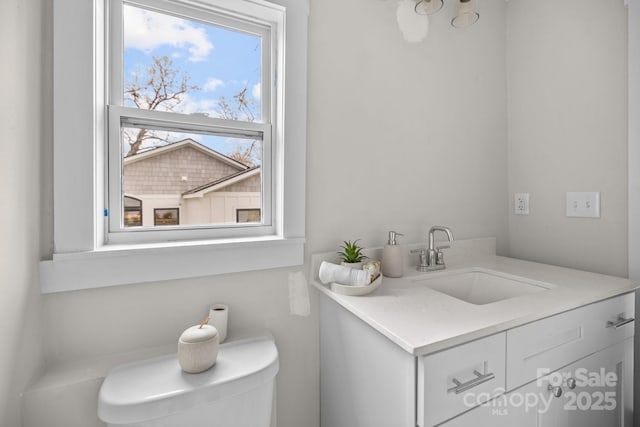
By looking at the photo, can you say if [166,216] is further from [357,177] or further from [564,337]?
[564,337]

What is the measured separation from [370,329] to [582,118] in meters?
1.39

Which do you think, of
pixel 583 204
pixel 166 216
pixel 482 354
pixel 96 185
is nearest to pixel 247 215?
pixel 166 216

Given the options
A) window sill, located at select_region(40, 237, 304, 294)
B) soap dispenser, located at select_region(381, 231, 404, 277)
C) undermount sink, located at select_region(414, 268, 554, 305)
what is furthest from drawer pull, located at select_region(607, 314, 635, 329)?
window sill, located at select_region(40, 237, 304, 294)

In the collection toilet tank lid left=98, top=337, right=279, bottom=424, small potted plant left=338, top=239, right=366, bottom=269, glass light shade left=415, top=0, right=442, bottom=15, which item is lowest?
toilet tank lid left=98, top=337, right=279, bottom=424

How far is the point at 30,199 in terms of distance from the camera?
80 centimetres

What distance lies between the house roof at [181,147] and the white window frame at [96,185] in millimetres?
99

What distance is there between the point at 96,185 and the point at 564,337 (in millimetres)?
1507

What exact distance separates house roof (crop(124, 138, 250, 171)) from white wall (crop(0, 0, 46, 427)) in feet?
0.82

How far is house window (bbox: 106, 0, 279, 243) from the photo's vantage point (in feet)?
3.31

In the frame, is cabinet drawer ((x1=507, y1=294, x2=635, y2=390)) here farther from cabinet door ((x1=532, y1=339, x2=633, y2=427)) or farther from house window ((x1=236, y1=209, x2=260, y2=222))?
house window ((x1=236, y1=209, x2=260, y2=222))

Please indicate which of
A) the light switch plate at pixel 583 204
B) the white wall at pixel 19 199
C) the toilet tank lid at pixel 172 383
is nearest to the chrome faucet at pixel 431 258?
the light switch plate at pixel 583 204

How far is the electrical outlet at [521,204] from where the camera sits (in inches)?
63.6

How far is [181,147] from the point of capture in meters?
1.09

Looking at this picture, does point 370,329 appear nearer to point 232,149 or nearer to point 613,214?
point 232,149
